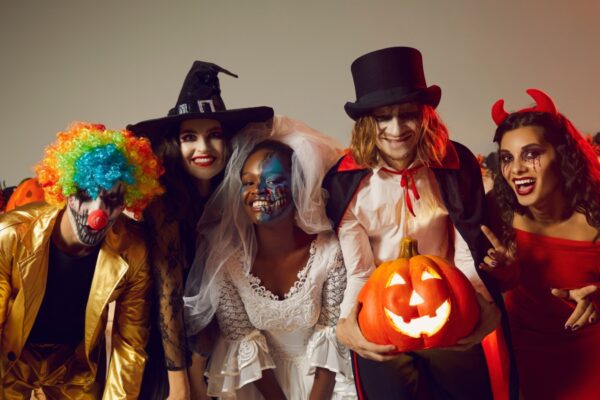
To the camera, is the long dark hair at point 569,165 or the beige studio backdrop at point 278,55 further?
the beige studio backdrop at point 278,55

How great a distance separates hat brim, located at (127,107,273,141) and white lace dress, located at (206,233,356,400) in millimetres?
537

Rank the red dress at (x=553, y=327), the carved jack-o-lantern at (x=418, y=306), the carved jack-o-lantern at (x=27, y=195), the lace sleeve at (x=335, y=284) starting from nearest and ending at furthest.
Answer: the carved jack-o-lantern at (x=418, y=306), the red dress at (x=553, y=327), the lace sleeve at (x=335, y=284), the carved jack-o-lantern at (x=27, y=195)

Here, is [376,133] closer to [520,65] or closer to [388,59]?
[388,59]

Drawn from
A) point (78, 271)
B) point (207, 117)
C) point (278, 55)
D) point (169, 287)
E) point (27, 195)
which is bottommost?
point (169, 287)

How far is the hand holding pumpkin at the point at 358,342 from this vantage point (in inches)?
65.8

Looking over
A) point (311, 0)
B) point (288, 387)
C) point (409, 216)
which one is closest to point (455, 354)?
point (409, 216)

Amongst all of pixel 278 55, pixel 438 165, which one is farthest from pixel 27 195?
pixel 438 165

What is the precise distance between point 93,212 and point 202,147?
515mm

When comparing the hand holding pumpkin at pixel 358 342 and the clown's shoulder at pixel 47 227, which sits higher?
the clown's shoulder at pixel 47 227

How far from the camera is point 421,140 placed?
1956mm

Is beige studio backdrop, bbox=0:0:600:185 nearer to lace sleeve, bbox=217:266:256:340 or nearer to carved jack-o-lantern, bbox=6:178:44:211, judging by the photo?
carved jack-o-lantern, bbox=6:178:44:211

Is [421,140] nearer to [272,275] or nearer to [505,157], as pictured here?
[505,157]

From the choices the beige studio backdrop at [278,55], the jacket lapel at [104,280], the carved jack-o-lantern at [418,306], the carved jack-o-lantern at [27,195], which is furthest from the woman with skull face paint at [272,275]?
the beige studio backdrop at [278,55]

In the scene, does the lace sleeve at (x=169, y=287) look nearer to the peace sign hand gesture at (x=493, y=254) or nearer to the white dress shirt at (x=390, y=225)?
the white dress shirt at (x=390, y=225)
